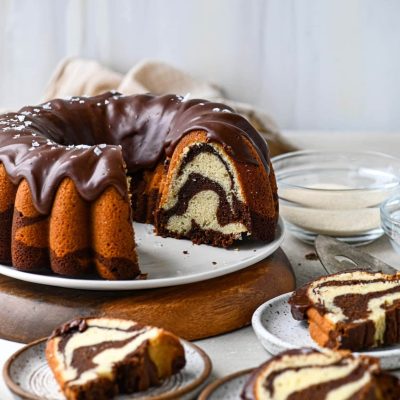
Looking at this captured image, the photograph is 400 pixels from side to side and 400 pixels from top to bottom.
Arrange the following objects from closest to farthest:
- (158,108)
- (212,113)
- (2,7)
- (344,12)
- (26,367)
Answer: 1. (26,367)
2. (212,113)
3. (158,108)
4. (344,12)
5. (2,7)

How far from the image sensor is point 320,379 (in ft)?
6.55

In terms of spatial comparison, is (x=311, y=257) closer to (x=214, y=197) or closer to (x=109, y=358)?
(x=214, y=197)

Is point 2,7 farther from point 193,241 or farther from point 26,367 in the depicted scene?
point 26,367

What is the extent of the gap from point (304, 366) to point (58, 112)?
5.03 feet

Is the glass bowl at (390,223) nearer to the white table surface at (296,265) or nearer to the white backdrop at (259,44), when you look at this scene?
the white table surface at (296,265)

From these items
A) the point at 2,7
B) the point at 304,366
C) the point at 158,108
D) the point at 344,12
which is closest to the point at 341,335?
the point at 304,366

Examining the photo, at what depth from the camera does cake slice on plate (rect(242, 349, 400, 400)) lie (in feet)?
6.41

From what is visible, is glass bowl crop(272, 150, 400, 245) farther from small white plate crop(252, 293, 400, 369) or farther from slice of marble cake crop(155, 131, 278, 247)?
small white plate crop(252, 293, 400, 369)

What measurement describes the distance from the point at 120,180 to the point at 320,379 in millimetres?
Result: 889

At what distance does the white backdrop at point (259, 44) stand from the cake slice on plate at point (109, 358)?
2883mm

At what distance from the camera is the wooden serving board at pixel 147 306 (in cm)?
249

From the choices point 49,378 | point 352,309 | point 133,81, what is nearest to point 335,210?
point 352,309

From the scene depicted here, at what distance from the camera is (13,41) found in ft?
16.7

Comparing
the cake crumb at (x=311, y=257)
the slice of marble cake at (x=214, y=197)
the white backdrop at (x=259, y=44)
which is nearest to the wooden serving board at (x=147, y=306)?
the slice of marble cake at (x=214, y=197)
